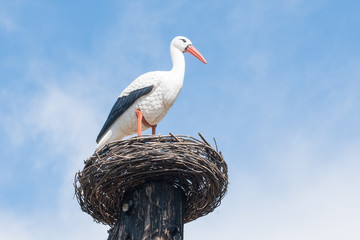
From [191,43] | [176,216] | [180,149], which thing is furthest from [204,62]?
[176,216]

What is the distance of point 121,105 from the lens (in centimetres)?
509

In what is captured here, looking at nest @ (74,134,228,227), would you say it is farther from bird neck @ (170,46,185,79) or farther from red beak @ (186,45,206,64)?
red beak @ (186,45,206,64)

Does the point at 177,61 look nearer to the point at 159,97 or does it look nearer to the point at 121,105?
the point at 159,97

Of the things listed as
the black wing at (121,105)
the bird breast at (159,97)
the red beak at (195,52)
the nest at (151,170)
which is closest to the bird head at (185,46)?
the red beak at (195,52)

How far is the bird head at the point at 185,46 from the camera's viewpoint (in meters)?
5.31

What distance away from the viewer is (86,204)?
15.0ft

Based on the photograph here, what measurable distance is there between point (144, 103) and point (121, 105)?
11.1 inches

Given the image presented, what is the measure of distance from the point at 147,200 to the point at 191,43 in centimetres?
196

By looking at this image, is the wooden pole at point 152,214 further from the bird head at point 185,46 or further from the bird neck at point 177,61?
the bird head at point 185,46

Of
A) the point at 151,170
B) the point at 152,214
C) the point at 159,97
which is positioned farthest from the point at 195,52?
the point at 152,214

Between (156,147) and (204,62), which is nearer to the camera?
(156,147)

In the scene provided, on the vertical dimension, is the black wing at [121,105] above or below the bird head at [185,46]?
below

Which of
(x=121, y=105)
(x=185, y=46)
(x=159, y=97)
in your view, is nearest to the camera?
(x=159, y=97)

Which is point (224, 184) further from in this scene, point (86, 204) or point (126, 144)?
point (86, 204)
